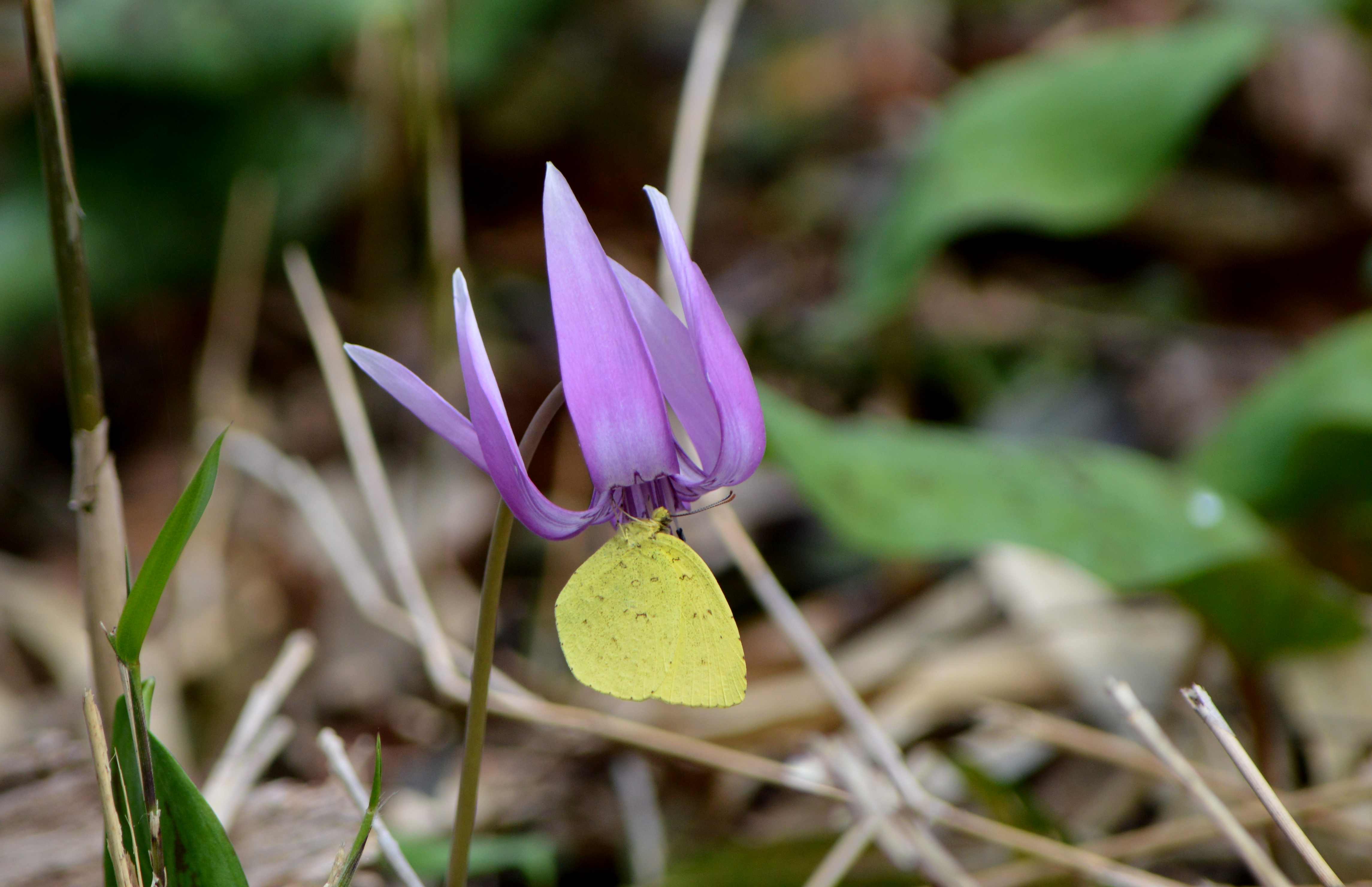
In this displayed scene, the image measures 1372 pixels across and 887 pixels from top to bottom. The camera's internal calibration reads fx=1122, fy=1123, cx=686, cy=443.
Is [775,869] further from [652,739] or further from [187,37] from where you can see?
[187,37]

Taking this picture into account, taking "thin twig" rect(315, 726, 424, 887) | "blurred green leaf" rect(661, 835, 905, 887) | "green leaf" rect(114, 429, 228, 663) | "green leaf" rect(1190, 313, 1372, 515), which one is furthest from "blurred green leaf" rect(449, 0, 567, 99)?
"green leaf" rect(114, 429, 228, 663)

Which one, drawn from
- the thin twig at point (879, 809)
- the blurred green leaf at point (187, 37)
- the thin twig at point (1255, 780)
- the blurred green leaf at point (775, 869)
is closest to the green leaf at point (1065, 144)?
the thin twig at point (879, 809)

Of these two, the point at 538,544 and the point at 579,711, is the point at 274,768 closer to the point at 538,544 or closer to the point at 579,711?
the point at 579,711

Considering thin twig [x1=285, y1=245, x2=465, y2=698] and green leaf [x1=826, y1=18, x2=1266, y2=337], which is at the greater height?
green leaf [x1=826, y1=18, x2=1266, y2=337]

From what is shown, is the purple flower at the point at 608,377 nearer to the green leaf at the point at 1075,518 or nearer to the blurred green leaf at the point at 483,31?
the green leaf at the point at 1075,518

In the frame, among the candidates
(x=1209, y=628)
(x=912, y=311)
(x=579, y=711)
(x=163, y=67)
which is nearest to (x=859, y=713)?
(x=579, y=711)

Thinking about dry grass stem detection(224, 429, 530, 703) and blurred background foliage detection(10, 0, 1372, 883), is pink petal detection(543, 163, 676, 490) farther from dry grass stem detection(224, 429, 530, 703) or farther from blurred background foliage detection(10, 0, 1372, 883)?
dry grass stem detection(224, 429, 530, 703)
